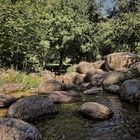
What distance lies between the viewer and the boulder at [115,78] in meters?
23.1

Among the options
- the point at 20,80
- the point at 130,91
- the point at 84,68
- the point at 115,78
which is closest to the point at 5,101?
the point at 130,91

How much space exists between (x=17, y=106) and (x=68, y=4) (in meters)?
22.7

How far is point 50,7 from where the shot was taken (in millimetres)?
33781

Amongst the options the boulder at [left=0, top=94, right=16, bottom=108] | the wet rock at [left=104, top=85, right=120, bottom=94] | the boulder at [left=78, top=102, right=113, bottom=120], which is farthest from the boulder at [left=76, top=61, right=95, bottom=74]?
the boulder at [left=78, top=102, right=113, bottom=120]

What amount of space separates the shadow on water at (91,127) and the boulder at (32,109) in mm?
518

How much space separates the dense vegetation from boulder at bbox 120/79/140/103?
10.2 meters

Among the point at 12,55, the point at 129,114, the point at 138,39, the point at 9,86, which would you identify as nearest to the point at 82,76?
the point at 12,55

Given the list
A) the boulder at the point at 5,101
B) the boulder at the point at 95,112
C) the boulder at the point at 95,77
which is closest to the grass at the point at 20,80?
the boulder at the point at 95,77

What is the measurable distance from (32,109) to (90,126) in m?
2.85

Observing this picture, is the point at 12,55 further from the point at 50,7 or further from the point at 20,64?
the point at 50,7

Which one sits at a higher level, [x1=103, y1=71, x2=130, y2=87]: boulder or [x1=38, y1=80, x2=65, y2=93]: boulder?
[x1=103, y1=71, x2=130, y2=87]: boulder

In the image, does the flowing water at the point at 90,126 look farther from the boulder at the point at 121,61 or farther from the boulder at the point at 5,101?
the boulder at the point at 121,61

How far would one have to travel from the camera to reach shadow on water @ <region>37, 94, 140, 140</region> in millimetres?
11641

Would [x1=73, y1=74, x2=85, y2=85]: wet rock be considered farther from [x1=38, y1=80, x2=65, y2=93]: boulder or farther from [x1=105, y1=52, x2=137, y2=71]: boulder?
[x1=38, y1=80, x2=65, y2=93]: boulder
